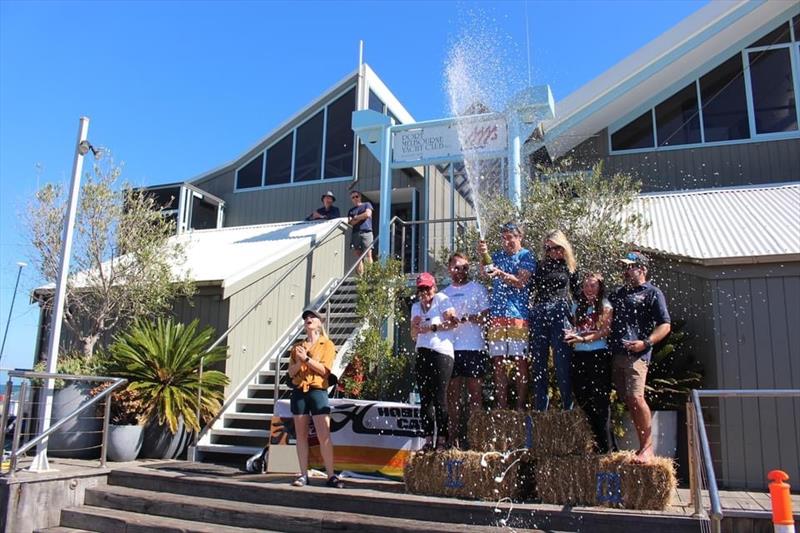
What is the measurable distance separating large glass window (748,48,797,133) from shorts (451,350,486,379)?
8.55 meters

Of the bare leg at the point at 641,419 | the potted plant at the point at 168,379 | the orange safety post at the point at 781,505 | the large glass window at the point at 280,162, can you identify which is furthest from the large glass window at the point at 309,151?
the orange safety post at the point at 781,505

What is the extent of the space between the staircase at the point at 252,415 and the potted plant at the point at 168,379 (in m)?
0.26

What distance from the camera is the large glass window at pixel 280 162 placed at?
50.1 ft

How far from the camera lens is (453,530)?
453 cm

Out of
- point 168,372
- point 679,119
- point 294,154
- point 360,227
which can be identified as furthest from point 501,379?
point 294,154

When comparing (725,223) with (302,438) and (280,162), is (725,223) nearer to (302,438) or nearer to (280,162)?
(302,438)

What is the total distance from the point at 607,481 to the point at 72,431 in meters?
6.27

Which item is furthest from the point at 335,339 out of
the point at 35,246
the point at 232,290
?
the point at 35,246

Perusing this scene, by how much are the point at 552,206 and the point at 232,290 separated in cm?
450

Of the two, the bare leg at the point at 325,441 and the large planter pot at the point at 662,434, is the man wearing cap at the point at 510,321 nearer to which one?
the bare leg at the point at 325,441

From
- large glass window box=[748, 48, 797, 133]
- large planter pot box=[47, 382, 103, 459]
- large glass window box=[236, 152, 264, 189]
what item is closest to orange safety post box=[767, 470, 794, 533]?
large planter pot box=[47, 382, 103, 459]

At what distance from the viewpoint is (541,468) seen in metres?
4.79

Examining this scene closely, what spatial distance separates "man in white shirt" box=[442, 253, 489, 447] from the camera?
535 centimetres

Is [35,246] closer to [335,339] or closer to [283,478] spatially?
[335,339]
